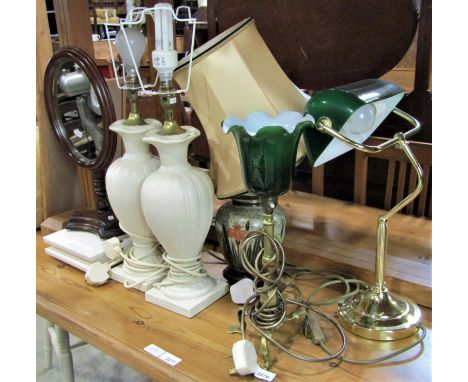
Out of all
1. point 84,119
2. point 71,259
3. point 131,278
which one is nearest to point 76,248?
point 71,259

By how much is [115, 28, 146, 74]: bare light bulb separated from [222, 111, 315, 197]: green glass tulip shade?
0.96ft

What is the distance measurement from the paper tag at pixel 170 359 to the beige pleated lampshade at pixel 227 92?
0.99ft

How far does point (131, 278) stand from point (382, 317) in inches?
19.6

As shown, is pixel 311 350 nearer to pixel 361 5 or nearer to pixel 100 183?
pixel 100 183

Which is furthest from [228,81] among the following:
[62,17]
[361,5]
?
[62,17]

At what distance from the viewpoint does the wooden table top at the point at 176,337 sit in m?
0.74

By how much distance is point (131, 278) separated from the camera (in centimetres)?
100

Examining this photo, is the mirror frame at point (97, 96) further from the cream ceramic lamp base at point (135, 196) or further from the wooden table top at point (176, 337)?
the wooden table top at point (176, 337)

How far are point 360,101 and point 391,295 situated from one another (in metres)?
0.35

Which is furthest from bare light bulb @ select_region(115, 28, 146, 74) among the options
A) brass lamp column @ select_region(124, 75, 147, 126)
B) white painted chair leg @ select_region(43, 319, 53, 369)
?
white painted chair leg @ select_region(43, 319, 53, 369)

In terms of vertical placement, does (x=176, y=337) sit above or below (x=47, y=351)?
above

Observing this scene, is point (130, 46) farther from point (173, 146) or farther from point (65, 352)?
point (65, 352)

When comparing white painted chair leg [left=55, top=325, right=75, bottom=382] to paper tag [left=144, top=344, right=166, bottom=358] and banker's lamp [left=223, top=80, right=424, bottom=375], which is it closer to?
paper tag [left=144, top=344, right=166, bottom=358]

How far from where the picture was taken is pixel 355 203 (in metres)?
1.25
